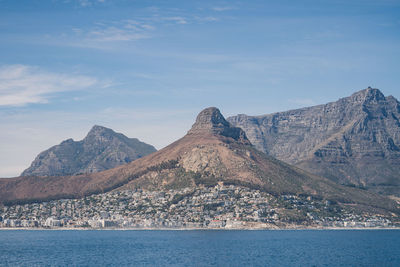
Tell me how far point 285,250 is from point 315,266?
137ft

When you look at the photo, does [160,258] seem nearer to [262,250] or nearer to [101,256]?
[101,256]

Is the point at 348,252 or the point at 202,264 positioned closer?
the point at 202,264

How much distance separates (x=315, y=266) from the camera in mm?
151875

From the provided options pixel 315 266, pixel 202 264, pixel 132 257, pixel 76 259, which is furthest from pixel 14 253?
pixel 315 266

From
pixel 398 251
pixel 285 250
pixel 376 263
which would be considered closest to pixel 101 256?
pixel 285 250

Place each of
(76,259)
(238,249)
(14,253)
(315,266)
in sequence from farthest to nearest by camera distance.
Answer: (238,249)
(14,253)
(76,259)
(315,266)

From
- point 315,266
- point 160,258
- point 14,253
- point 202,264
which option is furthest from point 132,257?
point 315,266

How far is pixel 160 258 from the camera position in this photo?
166m

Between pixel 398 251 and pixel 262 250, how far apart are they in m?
49.8

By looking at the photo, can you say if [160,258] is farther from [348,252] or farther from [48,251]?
[348,252]

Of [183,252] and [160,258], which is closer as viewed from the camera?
[160,258]

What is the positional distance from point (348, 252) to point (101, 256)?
83.9 meters

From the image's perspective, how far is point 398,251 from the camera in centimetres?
19812

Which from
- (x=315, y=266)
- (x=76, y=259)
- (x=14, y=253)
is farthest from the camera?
(x=14, y=253)
